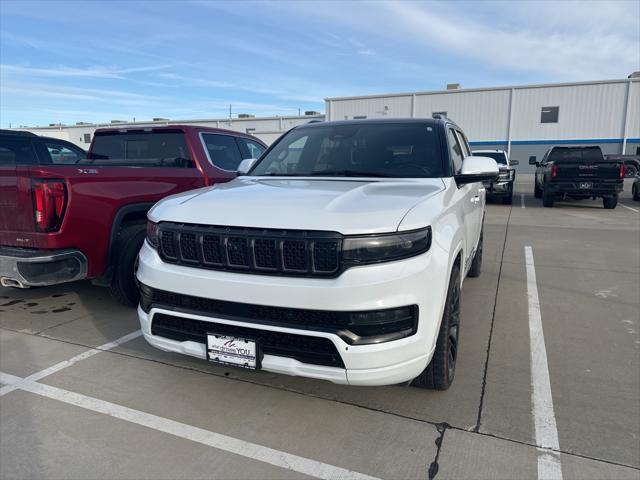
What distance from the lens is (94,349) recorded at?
3.96 meters

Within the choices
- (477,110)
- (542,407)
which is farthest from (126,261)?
(477,110)

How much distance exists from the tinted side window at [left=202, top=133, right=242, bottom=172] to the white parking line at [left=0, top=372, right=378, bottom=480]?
10.7ft

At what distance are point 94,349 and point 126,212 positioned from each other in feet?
4.38

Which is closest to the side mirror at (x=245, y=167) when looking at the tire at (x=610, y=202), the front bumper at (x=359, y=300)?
the front bumper at (x=359, y=300)

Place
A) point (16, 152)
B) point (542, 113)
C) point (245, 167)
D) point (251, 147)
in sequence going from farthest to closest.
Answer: point (542, 113), point (16, 152), point (251, 147), point (245, 167)

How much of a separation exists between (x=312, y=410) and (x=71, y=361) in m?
2.07

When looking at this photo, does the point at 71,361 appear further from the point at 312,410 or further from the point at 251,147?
the point at 251,147

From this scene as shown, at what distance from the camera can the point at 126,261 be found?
449cm

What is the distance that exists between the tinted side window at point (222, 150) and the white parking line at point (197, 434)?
325 cm

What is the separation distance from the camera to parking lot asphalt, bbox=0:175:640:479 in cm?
251

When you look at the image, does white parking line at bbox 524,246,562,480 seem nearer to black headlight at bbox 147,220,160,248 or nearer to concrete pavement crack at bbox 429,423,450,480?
concrete pavement crack at bbox 429,423,450,480

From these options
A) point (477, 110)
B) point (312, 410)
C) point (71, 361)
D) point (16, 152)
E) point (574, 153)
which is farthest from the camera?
point (477, 110)

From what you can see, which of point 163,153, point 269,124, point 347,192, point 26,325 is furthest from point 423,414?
point 269,124

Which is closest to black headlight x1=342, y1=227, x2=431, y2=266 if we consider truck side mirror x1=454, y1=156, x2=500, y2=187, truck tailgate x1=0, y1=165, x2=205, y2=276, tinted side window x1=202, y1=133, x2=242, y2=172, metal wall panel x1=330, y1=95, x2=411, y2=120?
truck side mirror x1=454, y1=156, x2=500, y2=187
